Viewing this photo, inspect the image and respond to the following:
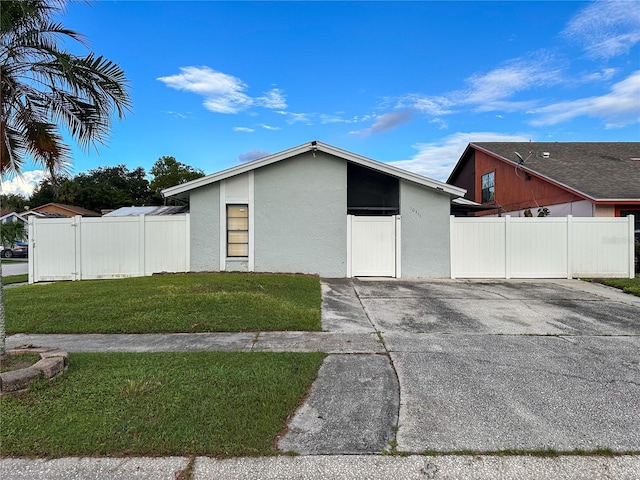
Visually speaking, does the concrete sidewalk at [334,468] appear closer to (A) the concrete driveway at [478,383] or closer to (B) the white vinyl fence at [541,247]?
(A) the concrete driveway at [478,383]

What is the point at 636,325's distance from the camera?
645 cm

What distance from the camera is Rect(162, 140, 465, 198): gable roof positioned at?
37.4 ft

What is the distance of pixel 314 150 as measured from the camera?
11570 millimetres

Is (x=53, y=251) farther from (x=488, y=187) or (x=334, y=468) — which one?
(x=488, y=187)

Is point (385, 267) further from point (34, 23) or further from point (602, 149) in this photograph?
point (602, 149)

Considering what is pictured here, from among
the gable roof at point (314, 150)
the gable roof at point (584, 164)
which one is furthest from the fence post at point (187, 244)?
the gable roof at point (584, 164)

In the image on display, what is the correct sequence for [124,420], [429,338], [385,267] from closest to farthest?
1. [124,420]
2. [429,338]
3. [385,267]

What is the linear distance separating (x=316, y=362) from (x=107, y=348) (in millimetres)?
2923

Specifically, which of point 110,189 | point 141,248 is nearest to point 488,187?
point 141,248

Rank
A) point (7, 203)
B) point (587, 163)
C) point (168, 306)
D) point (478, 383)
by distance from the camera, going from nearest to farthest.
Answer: point (478, 383) → point (7, 203) → point (168, 306) → point (587, 163)

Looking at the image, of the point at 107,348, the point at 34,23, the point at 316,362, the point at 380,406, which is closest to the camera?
the point at 380,406

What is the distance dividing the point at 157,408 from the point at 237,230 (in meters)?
8.85

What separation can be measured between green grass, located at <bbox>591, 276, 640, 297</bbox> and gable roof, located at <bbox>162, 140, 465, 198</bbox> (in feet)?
15.7

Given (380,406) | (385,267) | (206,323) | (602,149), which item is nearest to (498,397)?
(380,406)
